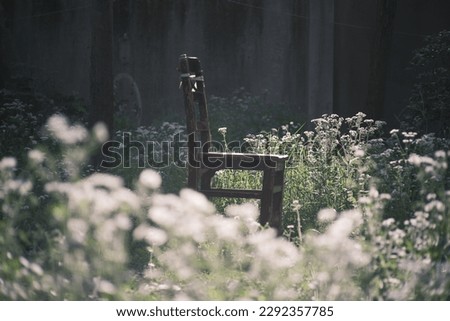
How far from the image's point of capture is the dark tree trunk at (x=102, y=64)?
26.9ft

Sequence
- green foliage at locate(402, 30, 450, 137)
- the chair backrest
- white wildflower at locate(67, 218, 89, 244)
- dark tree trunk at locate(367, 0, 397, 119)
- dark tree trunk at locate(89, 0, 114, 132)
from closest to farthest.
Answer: white wildflower at locate(67, 218, 89, 244) < the chair backrest < dark tree trunk at locate(89, 0, 114, 132) < green foliage at locate(402, 30, 450, 137) < dark tree trunk at locate(367, 0, 397, 119)

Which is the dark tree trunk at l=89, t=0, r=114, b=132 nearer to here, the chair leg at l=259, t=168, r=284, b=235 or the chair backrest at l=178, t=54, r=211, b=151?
the chair backrest at l=178, t=54, r=211, b=151

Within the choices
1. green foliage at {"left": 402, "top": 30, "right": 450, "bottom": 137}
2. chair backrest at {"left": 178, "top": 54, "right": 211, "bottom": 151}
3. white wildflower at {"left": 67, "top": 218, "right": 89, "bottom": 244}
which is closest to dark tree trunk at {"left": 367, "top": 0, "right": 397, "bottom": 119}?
green foliage at {"left": 402, "top": 30, "right": 450, "bottom": 137}

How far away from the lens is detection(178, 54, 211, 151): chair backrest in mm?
5387

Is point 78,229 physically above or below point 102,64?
below

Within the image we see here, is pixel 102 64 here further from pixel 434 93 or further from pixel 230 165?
pixel 434 93

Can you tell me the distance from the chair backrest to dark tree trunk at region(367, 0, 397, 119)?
417 cm

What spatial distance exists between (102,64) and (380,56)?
3.44 metres

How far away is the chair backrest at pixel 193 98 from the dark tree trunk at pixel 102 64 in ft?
8.57

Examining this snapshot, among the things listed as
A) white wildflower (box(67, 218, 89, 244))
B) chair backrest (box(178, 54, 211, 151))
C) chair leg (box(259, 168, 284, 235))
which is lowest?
chair leg (box(259, 168, 284, 235))

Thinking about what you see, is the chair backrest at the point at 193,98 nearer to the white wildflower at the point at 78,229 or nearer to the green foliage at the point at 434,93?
the white wildflower at the point at 78,229

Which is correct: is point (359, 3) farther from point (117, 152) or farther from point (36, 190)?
point (36, 190)

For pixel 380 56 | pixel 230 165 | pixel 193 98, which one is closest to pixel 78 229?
pixel 230 165

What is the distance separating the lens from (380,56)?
9539mm
